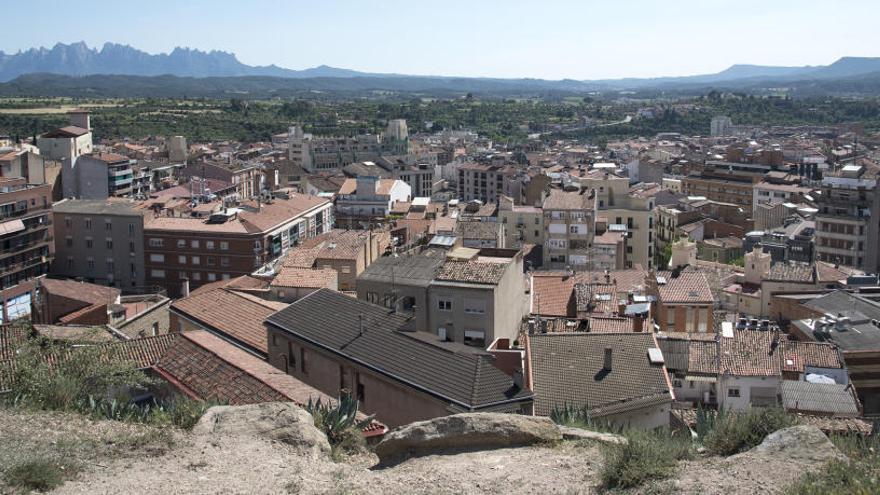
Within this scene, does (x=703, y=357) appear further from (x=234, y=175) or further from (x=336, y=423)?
(x=234, y=175)

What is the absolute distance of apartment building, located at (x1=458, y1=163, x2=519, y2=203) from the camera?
3625 inches

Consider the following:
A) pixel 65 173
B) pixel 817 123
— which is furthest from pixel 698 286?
pixel 817 123

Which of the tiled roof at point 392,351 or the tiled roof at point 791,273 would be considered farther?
the tiled roof at point 791,273

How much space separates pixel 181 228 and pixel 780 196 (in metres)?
54.1

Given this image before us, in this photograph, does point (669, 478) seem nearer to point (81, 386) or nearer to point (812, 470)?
point (812, 470)

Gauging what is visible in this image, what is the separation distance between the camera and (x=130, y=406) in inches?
479

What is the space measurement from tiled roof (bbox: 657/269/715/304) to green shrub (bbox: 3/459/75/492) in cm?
2498

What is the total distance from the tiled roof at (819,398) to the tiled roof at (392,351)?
8.35 meters

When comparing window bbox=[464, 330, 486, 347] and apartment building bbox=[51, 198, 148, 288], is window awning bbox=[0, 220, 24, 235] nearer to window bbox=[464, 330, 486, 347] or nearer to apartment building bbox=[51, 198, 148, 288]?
apartment building bbox=[51, 198, 148, 288]

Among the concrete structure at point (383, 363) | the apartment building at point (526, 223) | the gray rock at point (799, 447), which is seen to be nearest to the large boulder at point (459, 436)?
the gray rock at point (799, 447)

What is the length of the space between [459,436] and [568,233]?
38.7 meters

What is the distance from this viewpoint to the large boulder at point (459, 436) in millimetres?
10523

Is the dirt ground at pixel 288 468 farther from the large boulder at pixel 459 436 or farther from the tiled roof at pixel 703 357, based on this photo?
the tiled roof at pixel 703 357

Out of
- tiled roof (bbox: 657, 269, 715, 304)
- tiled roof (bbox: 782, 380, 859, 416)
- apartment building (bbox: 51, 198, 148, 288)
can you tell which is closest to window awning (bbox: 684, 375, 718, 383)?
tiled roof (bbox: 782, 380, 859, 416)
